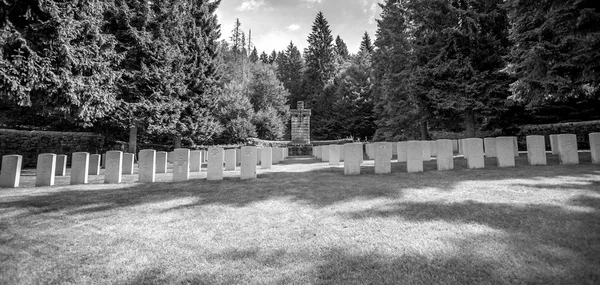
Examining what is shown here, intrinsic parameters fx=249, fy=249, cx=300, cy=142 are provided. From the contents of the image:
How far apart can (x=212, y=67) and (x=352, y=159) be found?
15.3 m

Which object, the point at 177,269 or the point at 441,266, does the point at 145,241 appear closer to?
the point at 177,269

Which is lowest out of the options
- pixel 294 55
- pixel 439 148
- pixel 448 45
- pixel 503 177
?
pixel 503 177

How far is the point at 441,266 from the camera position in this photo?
94.8 inches

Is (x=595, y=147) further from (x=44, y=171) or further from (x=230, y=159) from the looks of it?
(x=44, y=171)

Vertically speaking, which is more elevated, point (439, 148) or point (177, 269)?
point (439, 148)

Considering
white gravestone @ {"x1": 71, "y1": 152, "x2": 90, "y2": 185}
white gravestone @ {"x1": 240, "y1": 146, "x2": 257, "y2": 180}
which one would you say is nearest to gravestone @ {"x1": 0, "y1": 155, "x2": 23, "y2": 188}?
white gravestone @ {"x1": 71, "y1": 152, "x2": 90, "y2": 185}

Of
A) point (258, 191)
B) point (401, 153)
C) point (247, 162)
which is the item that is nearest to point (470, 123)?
point (401, 153)

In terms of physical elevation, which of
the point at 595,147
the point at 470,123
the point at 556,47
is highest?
the point at 556,47

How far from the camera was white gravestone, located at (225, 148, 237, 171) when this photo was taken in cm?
971

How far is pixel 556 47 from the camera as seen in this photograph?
808 centimetres

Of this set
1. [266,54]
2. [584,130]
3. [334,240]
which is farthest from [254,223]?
[266,54]

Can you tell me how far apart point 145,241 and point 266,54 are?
238ft

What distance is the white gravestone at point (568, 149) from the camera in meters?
7.58

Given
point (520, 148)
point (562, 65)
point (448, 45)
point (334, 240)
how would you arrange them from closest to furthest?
point (334, 240)
point (562, 65)
point (448, 45)
point (520, 148)
